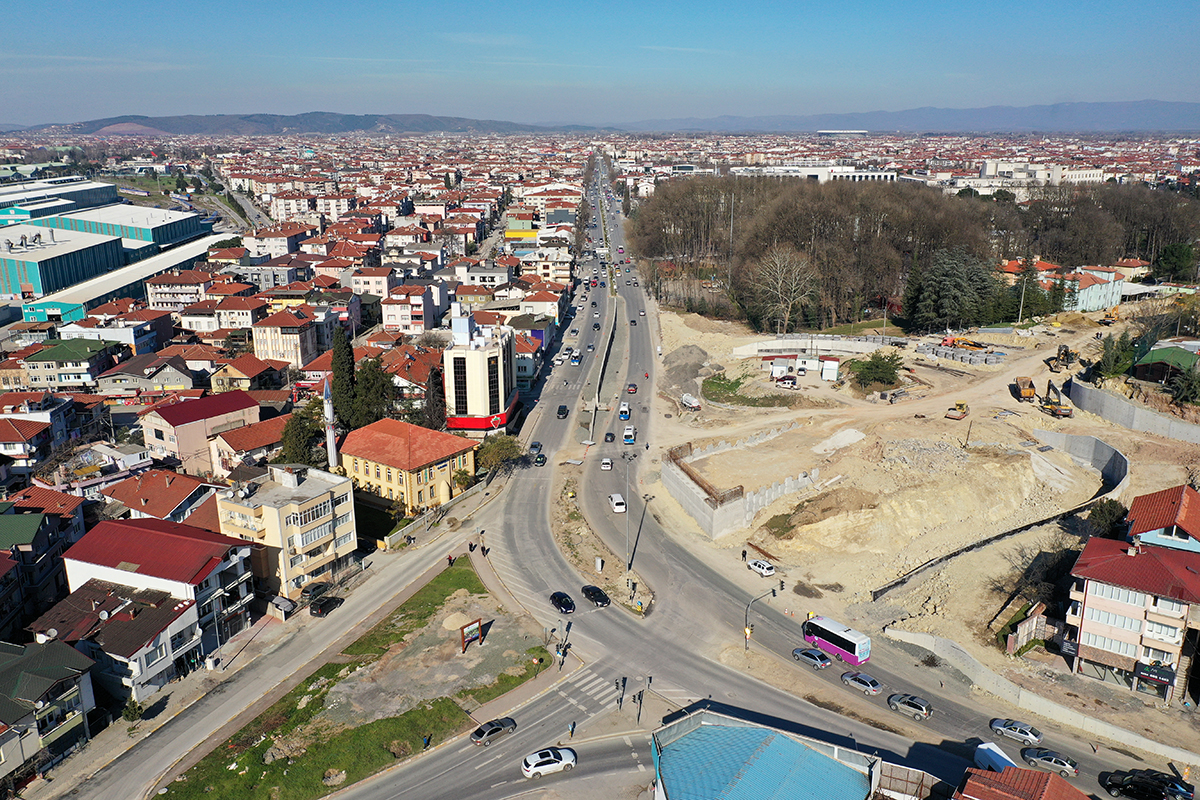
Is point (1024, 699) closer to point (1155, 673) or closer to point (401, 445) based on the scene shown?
point (1155, 673)

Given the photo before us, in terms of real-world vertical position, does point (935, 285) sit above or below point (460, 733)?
above

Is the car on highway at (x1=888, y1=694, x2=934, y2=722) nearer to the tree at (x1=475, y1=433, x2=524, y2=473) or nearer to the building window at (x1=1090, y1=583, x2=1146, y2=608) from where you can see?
the building window at (x1=1090, y1=583, x2=1146, y2=608)

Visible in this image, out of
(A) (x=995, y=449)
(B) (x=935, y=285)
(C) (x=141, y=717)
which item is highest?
(B) (x=935, y=285)

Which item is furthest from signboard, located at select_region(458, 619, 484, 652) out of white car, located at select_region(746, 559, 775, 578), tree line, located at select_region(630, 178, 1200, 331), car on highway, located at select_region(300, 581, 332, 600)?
tree line, located at select_region(630, 178, 1200, 331)

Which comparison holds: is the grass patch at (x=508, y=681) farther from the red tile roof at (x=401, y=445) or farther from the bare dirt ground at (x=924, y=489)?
the red tile roof at (x=401, y=445)

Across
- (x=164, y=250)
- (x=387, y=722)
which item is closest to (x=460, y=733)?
(x=387, y=722)

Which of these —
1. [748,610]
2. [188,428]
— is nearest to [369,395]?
[188,428]

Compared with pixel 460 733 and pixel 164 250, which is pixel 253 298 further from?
pixel 460 733
